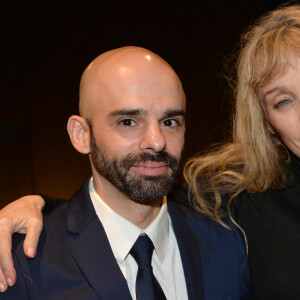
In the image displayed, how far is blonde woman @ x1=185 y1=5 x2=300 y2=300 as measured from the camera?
163 cm

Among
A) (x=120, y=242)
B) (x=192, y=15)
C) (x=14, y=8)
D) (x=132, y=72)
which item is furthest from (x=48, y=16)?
(x=120, y=242)

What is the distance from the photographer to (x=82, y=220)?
1607 mm

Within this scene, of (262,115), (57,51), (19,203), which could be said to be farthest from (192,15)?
(19,203)

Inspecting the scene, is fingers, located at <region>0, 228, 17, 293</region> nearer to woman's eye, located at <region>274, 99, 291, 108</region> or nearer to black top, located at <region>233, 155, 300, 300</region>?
black top, located at <region>233, 155, 300, 300</region>

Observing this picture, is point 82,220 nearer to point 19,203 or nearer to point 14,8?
point 19,203

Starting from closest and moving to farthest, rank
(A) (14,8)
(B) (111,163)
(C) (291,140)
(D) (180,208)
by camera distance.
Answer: (B) (111,163)
(C) (291,140)
(D) (180,208)
(A) (14,8)

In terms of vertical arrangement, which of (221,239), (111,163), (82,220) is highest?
(111,163)

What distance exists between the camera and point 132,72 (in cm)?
160

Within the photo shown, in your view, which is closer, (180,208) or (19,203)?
(19,203)

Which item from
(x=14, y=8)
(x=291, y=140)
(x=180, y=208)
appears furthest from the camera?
(x=14, y=8)

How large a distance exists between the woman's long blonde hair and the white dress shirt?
27 centimetres

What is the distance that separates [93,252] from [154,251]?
0.83 feet

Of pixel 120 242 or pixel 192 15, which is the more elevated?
pixel 192 15

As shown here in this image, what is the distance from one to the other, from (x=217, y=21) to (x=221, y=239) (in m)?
2.58
